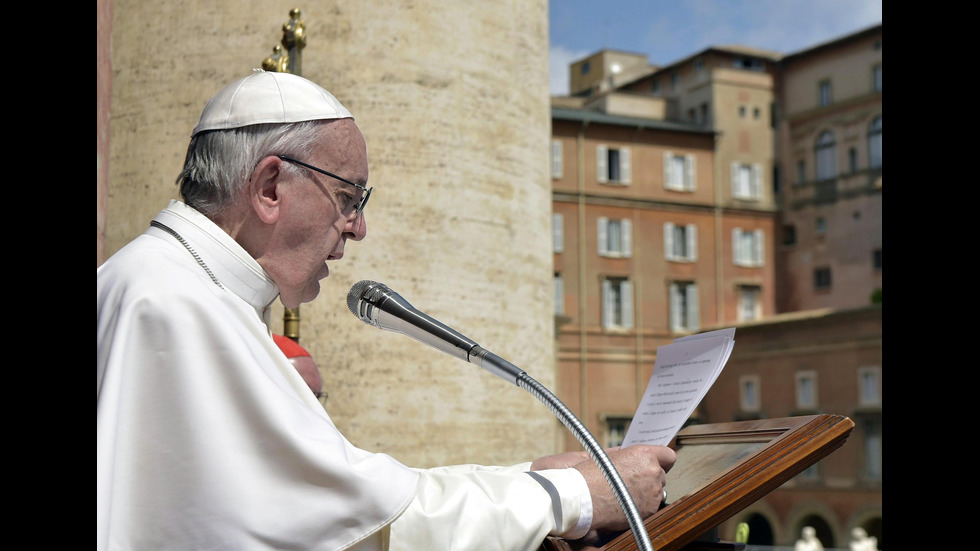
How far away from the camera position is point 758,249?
45.5 meters

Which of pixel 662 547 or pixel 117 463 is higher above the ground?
pixel 117 463

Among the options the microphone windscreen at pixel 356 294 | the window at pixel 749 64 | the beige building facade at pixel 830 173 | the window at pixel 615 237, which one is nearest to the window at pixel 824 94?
the beige building facade at pixel 830 173

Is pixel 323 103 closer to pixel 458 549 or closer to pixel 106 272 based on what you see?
pixel 106 272

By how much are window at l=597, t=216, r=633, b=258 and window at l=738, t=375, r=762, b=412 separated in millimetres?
5973

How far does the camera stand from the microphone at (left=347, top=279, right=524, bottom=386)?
2471mm

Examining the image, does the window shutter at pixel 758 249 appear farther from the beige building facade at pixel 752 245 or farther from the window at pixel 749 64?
the window at pixel 749 64

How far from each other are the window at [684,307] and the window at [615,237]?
7.72ft

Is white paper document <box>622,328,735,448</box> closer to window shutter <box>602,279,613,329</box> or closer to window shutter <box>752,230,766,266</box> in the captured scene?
window shutter <box>602,279,613,329</box>

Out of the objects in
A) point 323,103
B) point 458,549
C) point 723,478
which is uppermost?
point 323,103

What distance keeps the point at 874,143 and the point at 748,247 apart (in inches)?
243

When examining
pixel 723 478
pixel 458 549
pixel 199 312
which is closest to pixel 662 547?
pixel 723 478

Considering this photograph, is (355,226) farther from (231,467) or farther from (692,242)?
(692,242)

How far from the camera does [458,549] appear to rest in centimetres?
226
